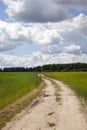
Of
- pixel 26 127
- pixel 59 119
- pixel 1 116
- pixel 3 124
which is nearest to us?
pixel 26 127

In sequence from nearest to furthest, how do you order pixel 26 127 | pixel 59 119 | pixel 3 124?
1. pixel 26 127
2. pixel 3 124
3. pixel 59 119

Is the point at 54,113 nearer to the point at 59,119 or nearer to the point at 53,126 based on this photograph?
the point at 59,119

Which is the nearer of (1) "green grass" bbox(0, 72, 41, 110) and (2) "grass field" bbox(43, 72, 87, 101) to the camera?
(1) "green grass" bbox(0, 72, 41, 110)

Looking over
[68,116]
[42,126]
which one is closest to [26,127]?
[42,126]

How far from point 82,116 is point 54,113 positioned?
6.61 ft

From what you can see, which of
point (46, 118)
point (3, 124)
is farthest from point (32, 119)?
point (3, 124)

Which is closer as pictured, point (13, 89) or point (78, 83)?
point (13, 89)

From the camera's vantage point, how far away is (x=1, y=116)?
19.5 m

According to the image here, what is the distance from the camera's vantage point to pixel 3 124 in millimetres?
16719

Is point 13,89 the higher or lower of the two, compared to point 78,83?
higher

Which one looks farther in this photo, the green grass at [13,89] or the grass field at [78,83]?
the grass field at [78,83]

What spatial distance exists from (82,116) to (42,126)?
11.7 feet

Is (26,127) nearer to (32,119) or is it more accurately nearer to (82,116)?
(32,119)

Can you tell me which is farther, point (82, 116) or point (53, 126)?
point (82, 116)
